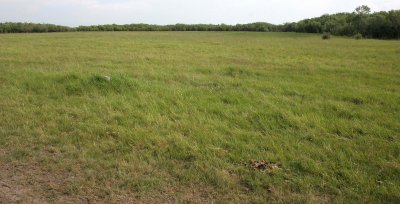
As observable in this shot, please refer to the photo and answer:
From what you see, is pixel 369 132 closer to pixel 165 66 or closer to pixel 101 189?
pixel 101 189

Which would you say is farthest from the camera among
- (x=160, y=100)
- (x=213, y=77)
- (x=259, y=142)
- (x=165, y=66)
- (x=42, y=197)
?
(x=165, y=66)

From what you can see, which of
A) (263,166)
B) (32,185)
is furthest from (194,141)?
(32,185)

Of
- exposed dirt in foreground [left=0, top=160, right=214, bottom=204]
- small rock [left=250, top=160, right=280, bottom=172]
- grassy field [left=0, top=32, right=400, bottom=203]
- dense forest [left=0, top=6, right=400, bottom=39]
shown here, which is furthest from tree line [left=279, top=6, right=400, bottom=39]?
exposed dirt in foreground [left=0, top=160, right=214, bottom=204]

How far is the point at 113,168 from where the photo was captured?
188 inches

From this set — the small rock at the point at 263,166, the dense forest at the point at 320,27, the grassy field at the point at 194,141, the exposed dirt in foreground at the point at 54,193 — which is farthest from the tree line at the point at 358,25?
the exposed dirt in foreground at the point at 54,193

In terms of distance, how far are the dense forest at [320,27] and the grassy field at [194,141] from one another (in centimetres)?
5260

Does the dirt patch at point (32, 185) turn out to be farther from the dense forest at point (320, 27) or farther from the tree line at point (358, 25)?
the tree line at point (358, 25)

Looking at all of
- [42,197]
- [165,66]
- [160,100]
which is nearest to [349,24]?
[165,66]

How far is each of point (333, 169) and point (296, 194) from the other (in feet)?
3.04

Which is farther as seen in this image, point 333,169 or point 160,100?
point 160,100

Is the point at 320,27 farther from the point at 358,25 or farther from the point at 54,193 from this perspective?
the point at 54,193

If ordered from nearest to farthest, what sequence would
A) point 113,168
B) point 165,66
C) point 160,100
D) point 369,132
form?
1. point 113,168
2. point 369,132
3. point 160,100
4. point 165,66

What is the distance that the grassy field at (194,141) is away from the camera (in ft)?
14.0

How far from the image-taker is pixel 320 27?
71062 mm
